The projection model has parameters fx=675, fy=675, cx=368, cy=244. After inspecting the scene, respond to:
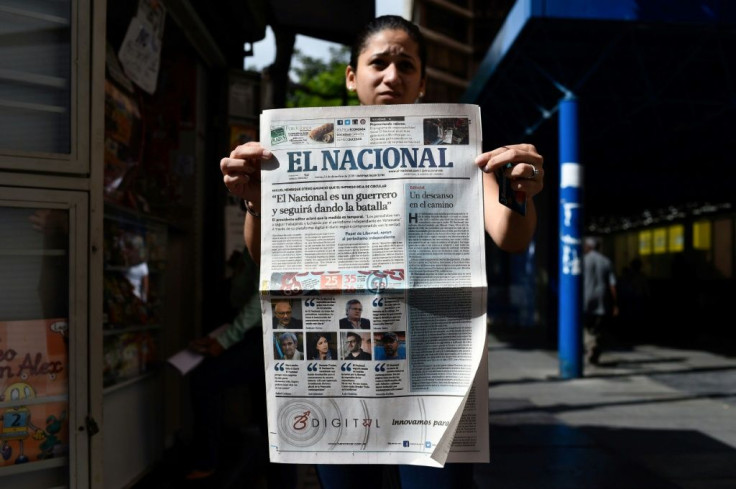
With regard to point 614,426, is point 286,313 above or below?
above

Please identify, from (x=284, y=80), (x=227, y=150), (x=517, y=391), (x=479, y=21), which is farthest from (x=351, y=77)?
(x=479, y=21)

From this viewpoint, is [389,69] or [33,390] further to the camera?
[33,390]

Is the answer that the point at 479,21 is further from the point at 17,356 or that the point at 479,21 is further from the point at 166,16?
the point at 17,356

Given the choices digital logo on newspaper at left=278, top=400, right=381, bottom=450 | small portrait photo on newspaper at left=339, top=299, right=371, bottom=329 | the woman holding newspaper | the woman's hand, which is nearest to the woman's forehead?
the woman holding newspaper

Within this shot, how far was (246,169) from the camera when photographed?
64.4 inches

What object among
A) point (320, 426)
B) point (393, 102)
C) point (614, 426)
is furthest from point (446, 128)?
point (614, 426)

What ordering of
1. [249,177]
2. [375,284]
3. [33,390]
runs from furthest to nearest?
[33,390]
[249,177]
[375,284]

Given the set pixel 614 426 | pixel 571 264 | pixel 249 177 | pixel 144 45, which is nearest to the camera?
pixel 249 177

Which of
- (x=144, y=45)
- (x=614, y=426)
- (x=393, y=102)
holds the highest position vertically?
(x=144, y=45)

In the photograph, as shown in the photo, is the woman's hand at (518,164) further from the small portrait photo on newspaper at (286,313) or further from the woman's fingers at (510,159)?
the small portrait photo on newspaper at (286,313)

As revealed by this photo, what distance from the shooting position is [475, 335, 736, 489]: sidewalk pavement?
4418mm

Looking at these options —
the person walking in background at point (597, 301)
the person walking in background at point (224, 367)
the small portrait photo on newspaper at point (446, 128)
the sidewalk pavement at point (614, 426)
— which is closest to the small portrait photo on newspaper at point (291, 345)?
the small portrait photo on newspaper at point (446, 128)

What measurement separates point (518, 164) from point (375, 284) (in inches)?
17.2

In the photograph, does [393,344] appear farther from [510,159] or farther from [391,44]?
[391,44]
